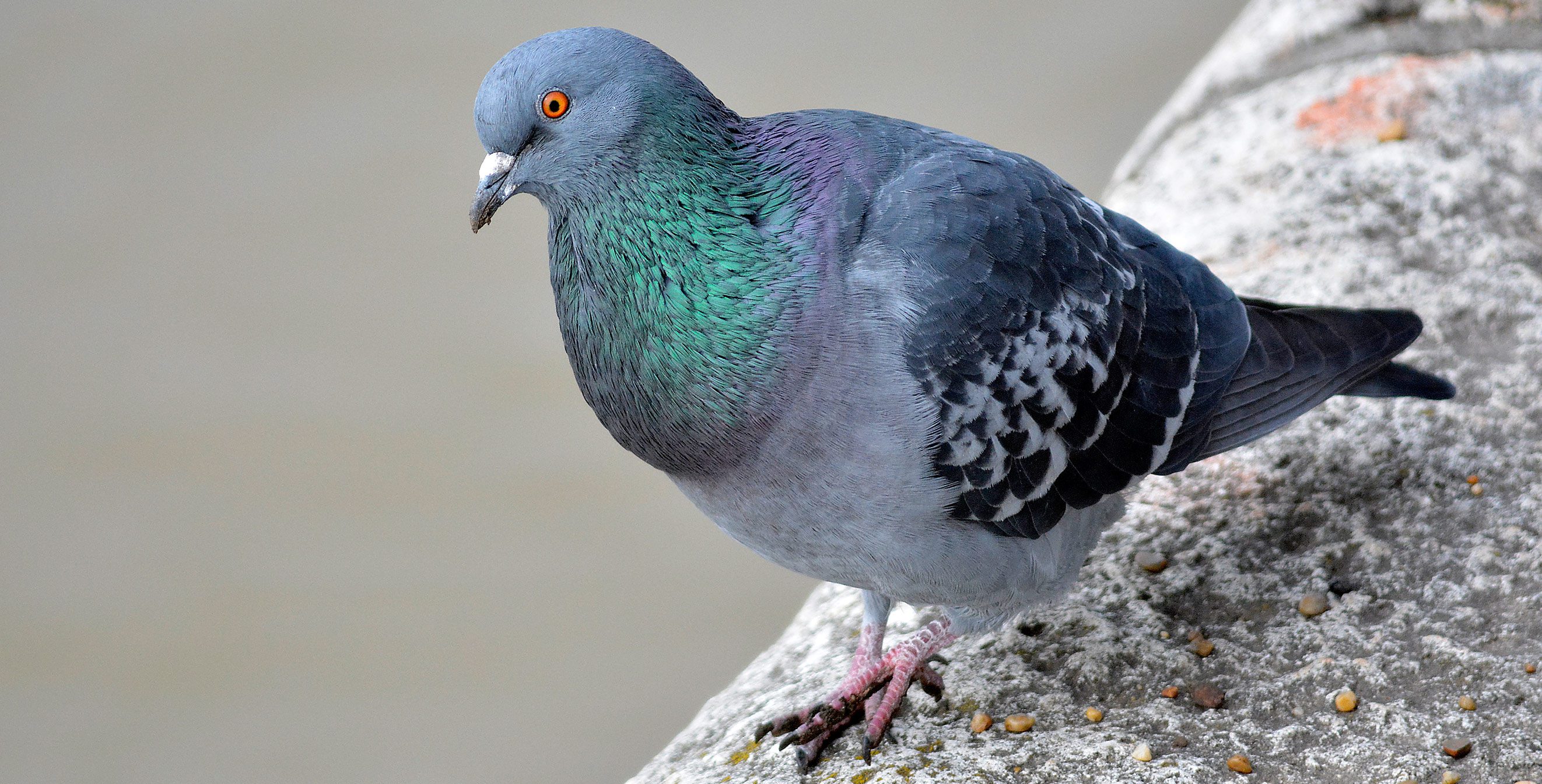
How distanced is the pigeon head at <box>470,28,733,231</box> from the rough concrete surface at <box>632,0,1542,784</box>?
162 cm

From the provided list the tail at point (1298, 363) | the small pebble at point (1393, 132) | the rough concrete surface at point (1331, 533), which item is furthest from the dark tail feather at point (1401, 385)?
the small pebble at point (1393, 132)

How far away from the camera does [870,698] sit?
346 cm

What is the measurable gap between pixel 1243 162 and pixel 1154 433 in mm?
2270

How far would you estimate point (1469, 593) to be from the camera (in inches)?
141

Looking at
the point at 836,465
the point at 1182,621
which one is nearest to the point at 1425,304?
the point at 1182,621

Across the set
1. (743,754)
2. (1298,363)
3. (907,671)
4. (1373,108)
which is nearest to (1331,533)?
(1298,363)

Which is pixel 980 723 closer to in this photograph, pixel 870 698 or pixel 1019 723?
pixel 1019 723

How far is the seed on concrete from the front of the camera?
3.11 m

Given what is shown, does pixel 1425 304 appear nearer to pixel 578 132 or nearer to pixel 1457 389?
pixel 1457 389

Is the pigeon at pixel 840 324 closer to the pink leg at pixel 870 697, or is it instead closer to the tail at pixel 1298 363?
the pink leg at pixel 870 697

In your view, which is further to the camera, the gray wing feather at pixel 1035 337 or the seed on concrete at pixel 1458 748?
the seed on concrete at pixel 1458 748

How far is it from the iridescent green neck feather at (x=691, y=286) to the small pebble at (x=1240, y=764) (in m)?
1.43

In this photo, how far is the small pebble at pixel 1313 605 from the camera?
359cm

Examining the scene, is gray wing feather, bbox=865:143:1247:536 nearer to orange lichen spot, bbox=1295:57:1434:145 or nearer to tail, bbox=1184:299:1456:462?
tail, bbox=1184:299:1456:462
